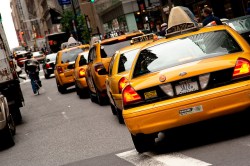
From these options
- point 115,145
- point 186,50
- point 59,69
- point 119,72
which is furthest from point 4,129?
point 59,69

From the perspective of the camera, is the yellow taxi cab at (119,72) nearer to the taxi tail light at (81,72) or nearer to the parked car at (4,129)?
the parked car at (4,129)

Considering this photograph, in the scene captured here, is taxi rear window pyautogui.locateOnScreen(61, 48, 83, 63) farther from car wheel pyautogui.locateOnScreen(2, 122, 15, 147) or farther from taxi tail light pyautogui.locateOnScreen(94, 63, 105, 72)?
car wheel pyautogui.locateOnScreen(2, 122, 15, 147)

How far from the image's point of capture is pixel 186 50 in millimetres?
8523

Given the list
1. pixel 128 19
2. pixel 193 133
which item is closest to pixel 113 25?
pixel 128 19

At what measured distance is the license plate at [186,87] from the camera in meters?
7.82

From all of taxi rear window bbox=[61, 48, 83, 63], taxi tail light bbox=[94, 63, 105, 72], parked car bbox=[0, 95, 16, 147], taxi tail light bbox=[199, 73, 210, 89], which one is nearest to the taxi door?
taxi tail light bbox=[94, 63, 105, 72]

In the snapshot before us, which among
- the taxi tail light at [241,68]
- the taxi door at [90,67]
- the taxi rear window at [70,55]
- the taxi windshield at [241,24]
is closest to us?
the taxi tail light at [241,68]

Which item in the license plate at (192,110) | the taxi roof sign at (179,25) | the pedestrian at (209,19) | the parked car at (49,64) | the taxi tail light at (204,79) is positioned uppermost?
the taxi roof sign at (179,25)

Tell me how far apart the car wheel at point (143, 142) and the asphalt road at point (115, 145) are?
0.32ft

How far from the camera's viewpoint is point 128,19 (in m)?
67.1

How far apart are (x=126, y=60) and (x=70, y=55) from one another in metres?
12.8

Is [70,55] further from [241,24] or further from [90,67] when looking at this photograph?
[90,67]

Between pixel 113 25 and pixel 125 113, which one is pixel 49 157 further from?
pixel 113 25

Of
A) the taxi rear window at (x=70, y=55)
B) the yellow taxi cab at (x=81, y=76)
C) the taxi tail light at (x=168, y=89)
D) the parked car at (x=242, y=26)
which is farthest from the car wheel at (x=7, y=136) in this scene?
the taxi rear window at (x=70, y=55)
